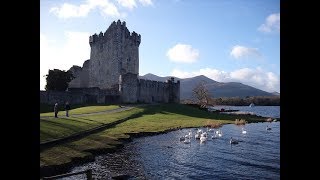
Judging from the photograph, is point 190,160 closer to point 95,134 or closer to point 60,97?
point 95,134

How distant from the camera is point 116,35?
289 feet

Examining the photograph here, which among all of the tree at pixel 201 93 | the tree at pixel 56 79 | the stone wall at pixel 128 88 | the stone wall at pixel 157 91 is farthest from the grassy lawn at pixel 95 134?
the tree at pixel 201 93

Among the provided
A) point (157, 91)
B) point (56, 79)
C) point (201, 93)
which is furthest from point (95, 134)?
point (201, 93)

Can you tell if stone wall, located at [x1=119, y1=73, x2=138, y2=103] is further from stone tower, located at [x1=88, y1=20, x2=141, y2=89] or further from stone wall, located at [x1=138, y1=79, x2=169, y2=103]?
stone tower, located at [x1=88, y1=20, x2=141, y2=89]

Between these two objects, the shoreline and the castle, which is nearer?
the shoreline

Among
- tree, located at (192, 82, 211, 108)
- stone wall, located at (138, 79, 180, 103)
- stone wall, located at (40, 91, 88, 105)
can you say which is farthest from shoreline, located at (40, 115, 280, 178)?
tree, located at (192, 82, 211, 108)

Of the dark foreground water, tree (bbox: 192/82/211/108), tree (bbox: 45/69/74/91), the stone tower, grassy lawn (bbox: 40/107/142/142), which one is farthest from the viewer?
tree (bbox: 192/82/211/108)

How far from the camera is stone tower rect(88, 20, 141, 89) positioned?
288ft

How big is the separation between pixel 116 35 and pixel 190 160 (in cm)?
6532
